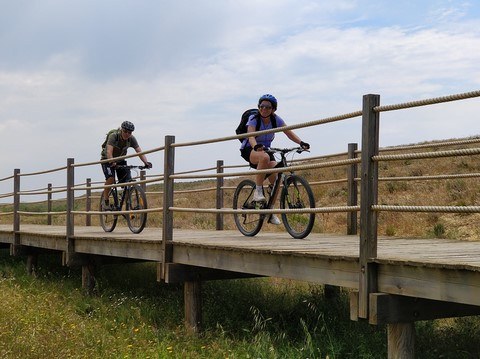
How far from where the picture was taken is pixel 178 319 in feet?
31.8

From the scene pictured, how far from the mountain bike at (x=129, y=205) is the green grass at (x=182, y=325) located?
3.73ft

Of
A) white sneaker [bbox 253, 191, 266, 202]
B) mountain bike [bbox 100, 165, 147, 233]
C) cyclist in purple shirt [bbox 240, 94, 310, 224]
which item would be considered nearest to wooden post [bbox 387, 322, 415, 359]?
cyclist in purple shirt [bbox 240, 94, 310, 224]

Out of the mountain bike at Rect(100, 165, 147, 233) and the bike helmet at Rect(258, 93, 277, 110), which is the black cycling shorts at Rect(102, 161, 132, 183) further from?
the bike helmet at Rect(258, 93, 277, 110)

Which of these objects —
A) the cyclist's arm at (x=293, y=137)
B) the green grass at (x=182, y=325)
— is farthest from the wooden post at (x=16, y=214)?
the cyclist's arm at (x=293, y=137)

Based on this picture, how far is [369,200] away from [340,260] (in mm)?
690

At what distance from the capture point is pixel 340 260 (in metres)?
5.97

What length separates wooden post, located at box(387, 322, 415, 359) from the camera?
18.9 ft

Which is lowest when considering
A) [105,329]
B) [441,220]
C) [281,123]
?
[105,329]

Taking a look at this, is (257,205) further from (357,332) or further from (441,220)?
(441,220)

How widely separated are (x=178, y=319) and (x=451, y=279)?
5.36 metres

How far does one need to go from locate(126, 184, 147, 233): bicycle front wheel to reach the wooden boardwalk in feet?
2.61

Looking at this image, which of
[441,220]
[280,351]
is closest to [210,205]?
[441,220]

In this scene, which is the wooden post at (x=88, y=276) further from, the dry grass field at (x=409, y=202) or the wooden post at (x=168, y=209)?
the wooden post at (x=168, y=209)

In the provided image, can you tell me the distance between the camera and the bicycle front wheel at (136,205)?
10.9 m
